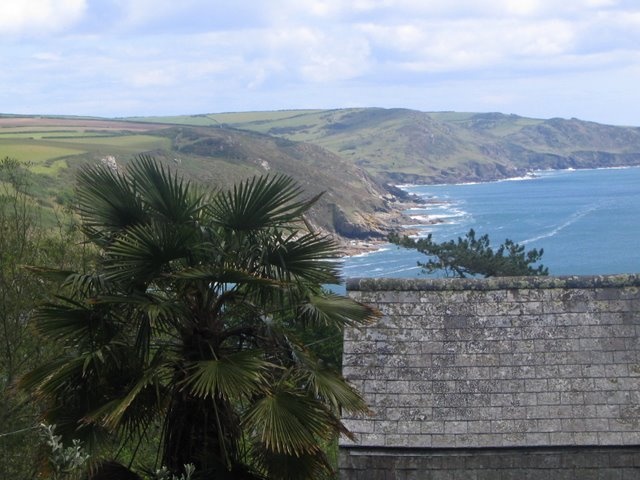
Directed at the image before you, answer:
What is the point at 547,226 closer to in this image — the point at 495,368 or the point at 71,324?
the point at 495,368

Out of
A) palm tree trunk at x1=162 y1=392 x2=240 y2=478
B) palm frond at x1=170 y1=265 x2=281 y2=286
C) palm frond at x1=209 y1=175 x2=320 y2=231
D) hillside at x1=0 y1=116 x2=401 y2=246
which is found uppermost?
palm frond at x1=209 y1=175 x2=320 y2=231

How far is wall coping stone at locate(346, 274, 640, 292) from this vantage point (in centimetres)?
1230

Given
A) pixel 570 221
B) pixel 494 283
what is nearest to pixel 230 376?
pixel 494 283

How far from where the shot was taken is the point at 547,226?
124 m

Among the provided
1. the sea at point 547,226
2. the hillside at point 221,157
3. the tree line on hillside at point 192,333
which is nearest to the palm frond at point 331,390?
the tree line on hillside at point 192,333

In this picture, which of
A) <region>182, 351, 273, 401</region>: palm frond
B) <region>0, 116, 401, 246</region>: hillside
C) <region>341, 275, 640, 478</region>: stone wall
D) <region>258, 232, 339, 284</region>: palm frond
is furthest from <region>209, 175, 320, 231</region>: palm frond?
<region>0, 116, 401, 246</region>: hillside

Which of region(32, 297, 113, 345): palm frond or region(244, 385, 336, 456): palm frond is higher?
region(32, 297, 113, 345): palm frond

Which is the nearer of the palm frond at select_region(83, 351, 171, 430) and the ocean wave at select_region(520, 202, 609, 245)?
the palm frond at select_region(83, 351, 171, 430)

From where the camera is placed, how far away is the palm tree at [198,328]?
9.30 metres

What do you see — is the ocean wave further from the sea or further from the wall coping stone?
the wall coping stone

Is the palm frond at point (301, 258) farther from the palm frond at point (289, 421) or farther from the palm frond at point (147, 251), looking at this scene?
the palm frond at point (289, 421)

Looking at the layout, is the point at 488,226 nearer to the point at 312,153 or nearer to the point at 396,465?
the point at 312,153

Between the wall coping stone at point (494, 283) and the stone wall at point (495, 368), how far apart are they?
0.01m

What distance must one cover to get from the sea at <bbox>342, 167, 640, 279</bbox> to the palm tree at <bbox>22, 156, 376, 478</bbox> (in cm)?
5312
